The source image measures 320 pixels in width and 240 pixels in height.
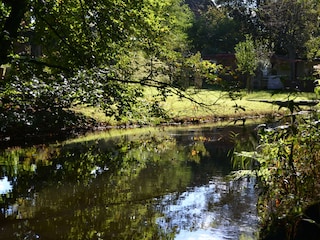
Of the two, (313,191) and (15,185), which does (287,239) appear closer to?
(313,191)

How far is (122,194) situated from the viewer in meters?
8.34

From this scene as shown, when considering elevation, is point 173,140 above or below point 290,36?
below

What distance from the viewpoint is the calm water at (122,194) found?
6320 mm

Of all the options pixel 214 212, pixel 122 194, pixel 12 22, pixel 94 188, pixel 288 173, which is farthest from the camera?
pixel 94 188

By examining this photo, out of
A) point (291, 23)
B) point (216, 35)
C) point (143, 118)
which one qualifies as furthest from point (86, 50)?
point (216, 35)

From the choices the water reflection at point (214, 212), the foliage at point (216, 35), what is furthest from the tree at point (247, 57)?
the water reflection at point (214, 212)

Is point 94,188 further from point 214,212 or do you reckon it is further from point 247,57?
point 247,57

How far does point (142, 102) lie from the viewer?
8.87m

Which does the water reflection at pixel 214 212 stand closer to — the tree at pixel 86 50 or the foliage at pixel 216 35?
the tree at pixel 86 50

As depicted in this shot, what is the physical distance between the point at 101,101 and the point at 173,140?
778 centimetres

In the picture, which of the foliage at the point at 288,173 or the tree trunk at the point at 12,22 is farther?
the tree trunk at the point at 12,22

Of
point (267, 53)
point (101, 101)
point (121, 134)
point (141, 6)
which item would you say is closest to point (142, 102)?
point (101, 101)

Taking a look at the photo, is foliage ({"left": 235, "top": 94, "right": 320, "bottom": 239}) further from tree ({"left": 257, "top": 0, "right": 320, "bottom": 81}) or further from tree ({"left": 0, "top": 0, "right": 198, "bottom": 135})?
tree ({"left": 257, "top": 0, "right": 320, "bottom": 81})

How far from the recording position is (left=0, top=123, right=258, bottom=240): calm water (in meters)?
6.32
